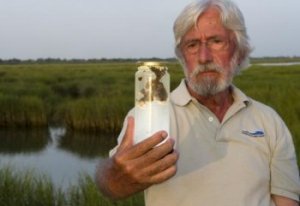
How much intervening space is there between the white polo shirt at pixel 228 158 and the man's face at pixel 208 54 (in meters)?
0.09

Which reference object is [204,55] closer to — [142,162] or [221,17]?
[221,17]

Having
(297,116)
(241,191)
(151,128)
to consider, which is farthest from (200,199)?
(297,116)

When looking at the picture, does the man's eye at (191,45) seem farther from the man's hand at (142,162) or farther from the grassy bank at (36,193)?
the grassy bank at (36,193)

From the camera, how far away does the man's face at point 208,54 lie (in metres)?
1.94

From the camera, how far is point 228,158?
1.92m

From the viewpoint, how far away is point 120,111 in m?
14.0

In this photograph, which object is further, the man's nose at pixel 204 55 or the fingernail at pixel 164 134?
the man's nose at pixel 204 55

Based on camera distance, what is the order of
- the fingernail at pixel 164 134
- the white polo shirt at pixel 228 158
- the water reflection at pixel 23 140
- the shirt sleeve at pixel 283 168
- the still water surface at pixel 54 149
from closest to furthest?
the fingernail at pixel 164 134 → the white polo shirt at pixel 228 158 → the shirt sleeve at pixel 283 168 → the still water surface at pixel 54 149 → the water reflection at pixel 23 140

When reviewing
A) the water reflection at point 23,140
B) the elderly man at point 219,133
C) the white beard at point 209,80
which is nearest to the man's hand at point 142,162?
the elderly man at point 219,133

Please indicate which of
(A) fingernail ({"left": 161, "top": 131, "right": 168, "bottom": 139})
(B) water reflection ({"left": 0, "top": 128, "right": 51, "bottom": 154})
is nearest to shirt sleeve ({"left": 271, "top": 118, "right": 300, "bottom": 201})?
(A) fingernail ({"left": 161, "top": 131, "right": 168, "bottom": 139})

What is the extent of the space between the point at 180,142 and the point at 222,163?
0.56ft

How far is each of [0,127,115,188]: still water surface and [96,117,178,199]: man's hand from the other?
28.2ft

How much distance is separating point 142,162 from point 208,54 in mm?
741

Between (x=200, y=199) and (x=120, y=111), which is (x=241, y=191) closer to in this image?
(x=200, y=199)
